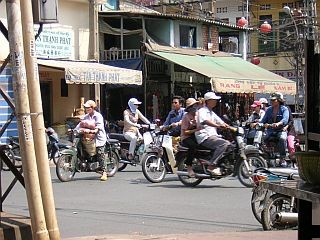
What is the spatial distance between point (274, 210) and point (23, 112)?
359cm

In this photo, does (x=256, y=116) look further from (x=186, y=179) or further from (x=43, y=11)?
(x=43, y=11)

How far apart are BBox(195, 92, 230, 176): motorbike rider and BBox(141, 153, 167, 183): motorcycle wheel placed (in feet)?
4.00

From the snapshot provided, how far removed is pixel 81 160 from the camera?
39.9ft

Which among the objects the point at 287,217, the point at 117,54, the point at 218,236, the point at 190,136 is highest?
the point at 117,54

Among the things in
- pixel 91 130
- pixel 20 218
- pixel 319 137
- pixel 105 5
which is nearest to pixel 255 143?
pixel 91 130

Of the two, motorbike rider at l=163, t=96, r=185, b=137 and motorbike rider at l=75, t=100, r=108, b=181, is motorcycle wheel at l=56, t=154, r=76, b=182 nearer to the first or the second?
motorbike rider at l=75, t=100, r=108, b=181

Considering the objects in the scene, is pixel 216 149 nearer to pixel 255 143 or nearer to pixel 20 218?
pixel 255 143

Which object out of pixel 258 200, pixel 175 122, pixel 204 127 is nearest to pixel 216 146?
pixel 204 127

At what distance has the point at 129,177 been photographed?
42.2 feet

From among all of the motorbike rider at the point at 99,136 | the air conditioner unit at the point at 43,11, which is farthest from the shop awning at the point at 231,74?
the air conditioner unit at the point at 43,11

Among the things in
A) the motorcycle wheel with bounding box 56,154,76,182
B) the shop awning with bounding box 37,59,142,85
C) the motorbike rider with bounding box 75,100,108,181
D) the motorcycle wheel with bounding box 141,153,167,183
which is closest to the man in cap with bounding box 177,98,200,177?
the motorcycle wheel with bounding box 141,153,167,183

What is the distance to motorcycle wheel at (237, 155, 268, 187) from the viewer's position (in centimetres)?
1091

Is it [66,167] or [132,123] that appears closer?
[66,167]

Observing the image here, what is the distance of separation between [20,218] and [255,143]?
28.9 feet
